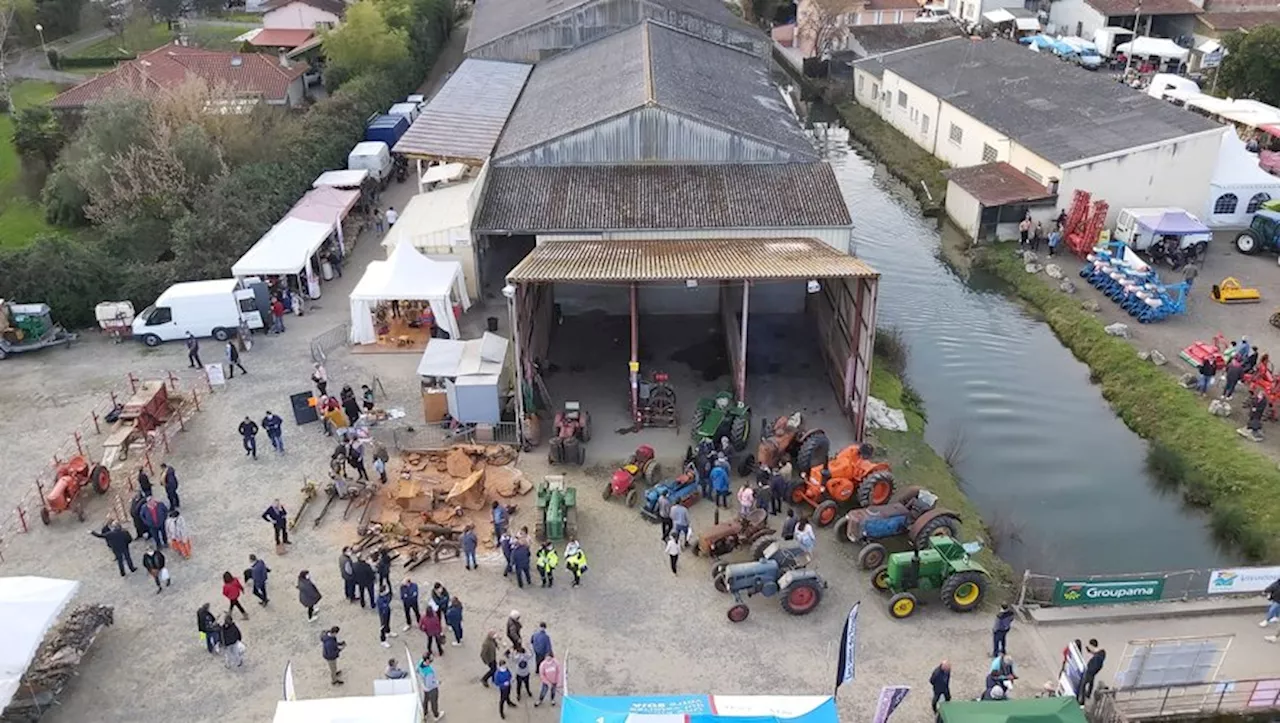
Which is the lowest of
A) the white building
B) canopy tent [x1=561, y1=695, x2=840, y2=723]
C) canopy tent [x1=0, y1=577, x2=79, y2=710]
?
canopy tent [x1=0, y1=577, x2=79, y2=710]

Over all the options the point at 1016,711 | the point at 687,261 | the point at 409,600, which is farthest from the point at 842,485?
the point at 409,600

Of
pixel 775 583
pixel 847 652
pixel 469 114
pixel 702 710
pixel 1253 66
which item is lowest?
pixel 775 583

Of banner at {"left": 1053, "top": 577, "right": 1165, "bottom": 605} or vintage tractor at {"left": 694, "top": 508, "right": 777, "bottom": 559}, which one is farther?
vintage tractor at {"left": 694, "top": 508, "right": 777, "bottom": 559}

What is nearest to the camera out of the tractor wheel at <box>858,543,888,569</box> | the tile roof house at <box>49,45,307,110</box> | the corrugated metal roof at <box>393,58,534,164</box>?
the tractor wheel at <box>858,543,888,569</box>

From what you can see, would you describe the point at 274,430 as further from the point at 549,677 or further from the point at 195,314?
the point at 549,677

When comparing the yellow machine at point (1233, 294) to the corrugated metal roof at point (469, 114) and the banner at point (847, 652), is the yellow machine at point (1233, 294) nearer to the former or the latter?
the banner at point (847, 652)

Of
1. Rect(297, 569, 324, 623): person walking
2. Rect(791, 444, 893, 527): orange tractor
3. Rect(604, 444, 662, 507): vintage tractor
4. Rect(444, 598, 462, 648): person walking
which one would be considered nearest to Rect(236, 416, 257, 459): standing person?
Rect(297, 569, 324, 623): person walking

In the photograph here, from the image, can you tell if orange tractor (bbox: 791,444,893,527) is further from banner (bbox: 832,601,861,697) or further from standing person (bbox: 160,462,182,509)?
standing person (bbox: 160,462,182,509)
